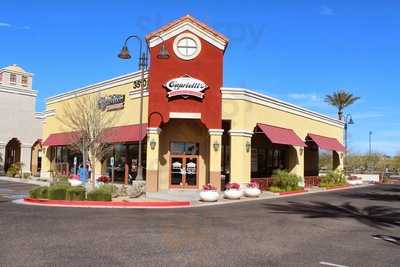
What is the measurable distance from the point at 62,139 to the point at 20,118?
13.2m

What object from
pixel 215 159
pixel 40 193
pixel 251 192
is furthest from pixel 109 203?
pixel 215 159

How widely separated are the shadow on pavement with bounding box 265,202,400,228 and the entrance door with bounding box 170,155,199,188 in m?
9.47

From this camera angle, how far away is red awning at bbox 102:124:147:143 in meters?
32.8

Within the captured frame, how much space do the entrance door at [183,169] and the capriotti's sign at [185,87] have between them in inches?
148

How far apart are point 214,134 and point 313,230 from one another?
54.9ft

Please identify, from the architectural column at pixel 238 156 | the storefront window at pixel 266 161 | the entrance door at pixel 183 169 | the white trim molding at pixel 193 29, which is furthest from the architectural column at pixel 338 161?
the white trim molding at pixel 193 29

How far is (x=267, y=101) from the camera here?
3572cm

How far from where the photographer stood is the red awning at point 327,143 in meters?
43.0

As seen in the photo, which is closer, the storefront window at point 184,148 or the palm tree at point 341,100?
the storefront window at point 184,148

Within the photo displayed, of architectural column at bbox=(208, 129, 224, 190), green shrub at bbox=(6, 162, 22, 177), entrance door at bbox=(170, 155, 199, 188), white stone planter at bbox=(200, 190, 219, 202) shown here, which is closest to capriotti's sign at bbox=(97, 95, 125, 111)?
entrance door at bbox=(170, 155, 199, 188)

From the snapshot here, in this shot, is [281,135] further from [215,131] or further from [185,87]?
[185,87]

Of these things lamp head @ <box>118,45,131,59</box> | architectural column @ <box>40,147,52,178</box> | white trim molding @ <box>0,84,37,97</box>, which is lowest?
architectural column @ <box>40,147,52,178</box>

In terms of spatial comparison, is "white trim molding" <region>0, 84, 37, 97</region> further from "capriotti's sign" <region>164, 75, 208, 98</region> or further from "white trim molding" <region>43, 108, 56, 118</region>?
"capriotti's sign" <region>164, 75, 208, 98</region>

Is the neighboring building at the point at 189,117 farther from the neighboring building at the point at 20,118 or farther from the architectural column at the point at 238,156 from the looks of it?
the neighboring building at the point at 20,118
